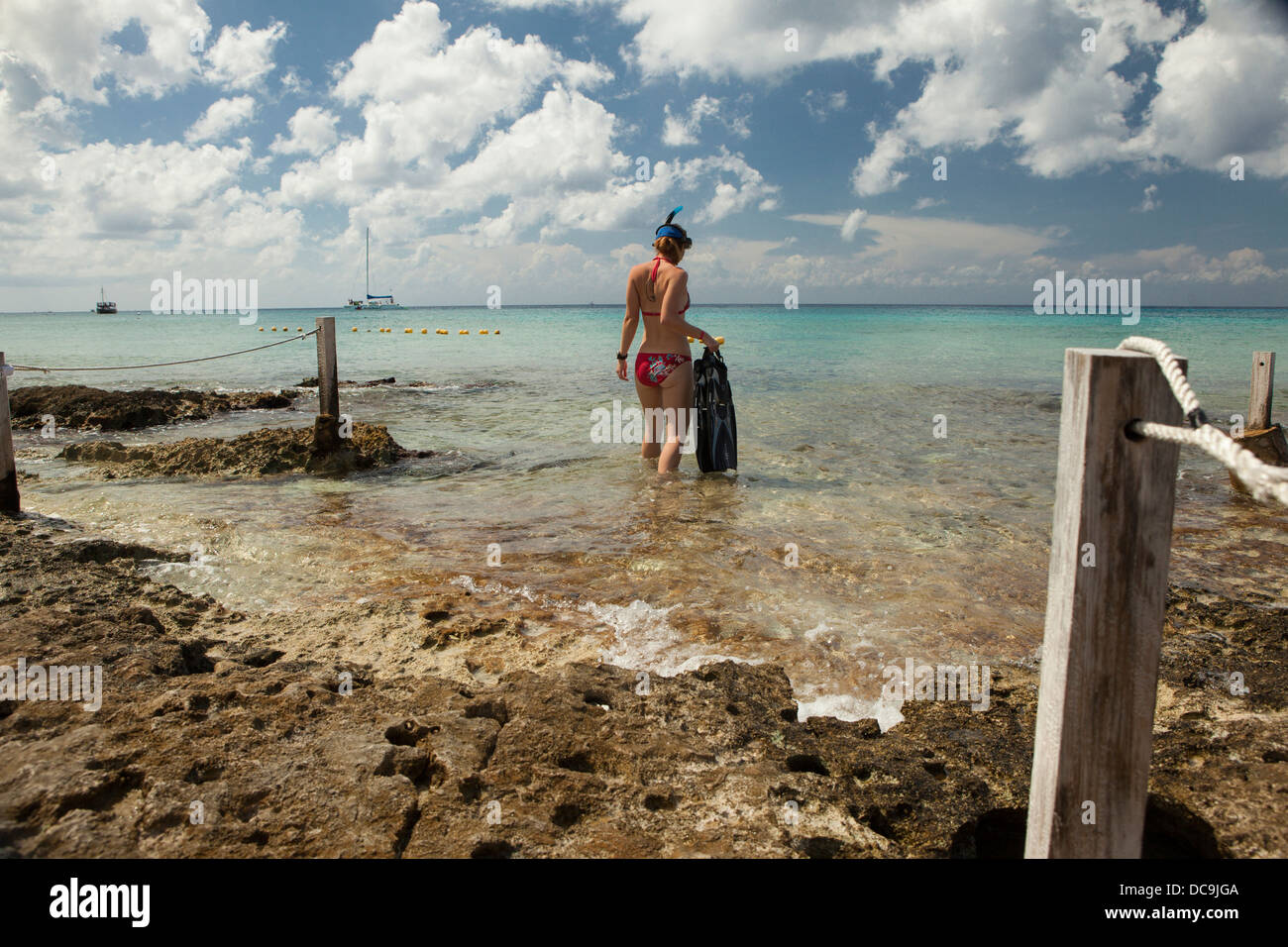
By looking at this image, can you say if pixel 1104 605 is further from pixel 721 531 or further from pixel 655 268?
pixel 655 268

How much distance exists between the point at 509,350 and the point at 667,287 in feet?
82.9

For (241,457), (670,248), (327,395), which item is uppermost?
(670,248)

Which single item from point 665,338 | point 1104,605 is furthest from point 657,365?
point 1104,605

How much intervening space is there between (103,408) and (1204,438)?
14.1 metres

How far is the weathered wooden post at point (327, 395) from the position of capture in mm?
8125

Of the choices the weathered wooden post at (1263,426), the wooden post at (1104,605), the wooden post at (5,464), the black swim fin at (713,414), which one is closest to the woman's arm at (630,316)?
the black swim fin at (713,414)

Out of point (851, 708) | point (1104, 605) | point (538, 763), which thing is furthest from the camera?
point (851, 708)

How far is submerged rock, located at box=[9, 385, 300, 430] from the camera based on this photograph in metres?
11.3

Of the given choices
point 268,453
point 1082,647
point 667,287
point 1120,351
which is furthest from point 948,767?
point 268,453

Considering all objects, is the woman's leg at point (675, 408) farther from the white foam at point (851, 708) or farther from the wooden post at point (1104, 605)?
the wooden post at point (1104, 605)

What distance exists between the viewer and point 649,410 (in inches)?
291

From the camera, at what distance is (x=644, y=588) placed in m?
4.43

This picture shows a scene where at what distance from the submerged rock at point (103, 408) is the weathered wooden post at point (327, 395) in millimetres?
5124

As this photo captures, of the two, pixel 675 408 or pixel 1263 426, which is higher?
pixel 675 408
